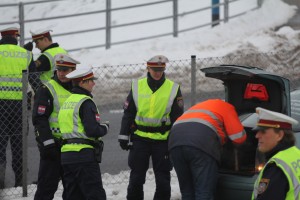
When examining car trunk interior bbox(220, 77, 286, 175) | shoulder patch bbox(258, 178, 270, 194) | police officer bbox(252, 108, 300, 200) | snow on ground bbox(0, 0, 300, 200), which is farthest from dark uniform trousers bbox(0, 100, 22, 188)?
snow on ground bbox(0, 0, 300, 200)

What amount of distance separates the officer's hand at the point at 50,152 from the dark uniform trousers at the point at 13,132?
1.65m

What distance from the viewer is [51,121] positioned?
963 centimetres

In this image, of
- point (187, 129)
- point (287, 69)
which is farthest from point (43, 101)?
point (287, 69)

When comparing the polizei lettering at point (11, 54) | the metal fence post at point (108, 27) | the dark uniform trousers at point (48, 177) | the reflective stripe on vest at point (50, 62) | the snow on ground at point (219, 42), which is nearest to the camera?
the dark uniform trousers at point (48, 177)

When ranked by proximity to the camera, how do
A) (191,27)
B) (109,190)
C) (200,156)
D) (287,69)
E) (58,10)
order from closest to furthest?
1. (200,156)
2. (109,190)
3. (287,69)
4. (191,27)
5. (58,10)

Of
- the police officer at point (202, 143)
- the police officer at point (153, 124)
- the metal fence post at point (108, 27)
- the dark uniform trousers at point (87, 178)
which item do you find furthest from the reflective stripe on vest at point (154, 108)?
the metal fence post at point (108, 27)

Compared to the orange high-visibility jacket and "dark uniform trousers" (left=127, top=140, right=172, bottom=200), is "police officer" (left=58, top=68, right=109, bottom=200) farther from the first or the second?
"dark uniform trousers" (left=127, top=140, right=172, bottom=200)

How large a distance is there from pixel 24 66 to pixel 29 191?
1.48 m

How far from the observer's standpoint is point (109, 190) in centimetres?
1099

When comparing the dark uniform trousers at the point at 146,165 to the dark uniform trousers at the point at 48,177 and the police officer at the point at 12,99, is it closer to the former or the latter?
the dark uniform trousers at the point at 48,177

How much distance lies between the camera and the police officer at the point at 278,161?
20.9 ft

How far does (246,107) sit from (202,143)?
818 mm

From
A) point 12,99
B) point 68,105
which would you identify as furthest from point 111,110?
point 68,105

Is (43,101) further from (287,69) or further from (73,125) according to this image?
(287,69)
